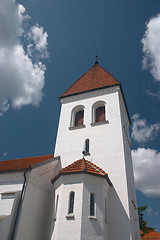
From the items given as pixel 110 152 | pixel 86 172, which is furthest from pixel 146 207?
pixel 86 172

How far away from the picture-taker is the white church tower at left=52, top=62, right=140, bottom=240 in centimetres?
939

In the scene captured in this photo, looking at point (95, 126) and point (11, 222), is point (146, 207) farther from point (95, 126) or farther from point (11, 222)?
point (11, 222)

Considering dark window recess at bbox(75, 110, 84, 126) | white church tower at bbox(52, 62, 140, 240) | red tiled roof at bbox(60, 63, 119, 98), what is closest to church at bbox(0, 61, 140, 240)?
white church tower at bbox(52, 62, 140, 240)

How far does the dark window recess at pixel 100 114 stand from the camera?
1595 cm

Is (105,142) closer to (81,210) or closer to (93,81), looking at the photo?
(81,210)

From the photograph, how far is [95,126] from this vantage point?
49.6 feet

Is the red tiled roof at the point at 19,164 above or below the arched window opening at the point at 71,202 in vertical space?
above

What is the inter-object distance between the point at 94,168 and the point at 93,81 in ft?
33.7

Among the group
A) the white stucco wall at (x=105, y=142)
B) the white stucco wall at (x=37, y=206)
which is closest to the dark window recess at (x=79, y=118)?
the white stucco wall at (x=105, y=142)

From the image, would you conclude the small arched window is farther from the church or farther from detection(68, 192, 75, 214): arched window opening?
detection(68, 192, 75, 214): arched window opening

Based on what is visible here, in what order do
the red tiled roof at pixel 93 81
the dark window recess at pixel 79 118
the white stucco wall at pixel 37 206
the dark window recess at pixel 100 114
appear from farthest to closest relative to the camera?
1. the red tiled roof at pixel 93 81
2. the dark window recess at pixel 79 118
3. the dark window recess at pixel 100 114
4. the white stucco wall at pixel 37 206

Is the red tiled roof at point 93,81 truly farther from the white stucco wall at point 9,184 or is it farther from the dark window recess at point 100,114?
the white stucco wall at point 9,184

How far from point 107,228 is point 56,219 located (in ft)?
9.49

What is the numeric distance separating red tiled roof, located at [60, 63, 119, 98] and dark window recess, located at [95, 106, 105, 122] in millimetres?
2220
